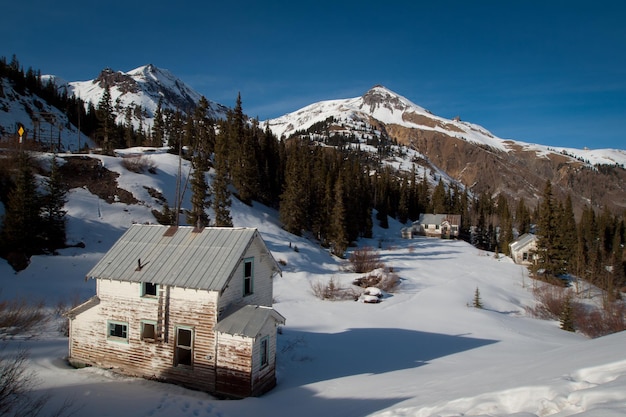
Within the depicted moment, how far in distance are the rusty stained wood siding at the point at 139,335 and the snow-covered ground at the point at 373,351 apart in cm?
52

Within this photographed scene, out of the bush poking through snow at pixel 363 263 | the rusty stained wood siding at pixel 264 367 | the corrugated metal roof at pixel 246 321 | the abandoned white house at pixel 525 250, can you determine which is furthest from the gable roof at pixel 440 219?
the corrugated metal roof at pixel 246 321

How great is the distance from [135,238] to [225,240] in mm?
4407

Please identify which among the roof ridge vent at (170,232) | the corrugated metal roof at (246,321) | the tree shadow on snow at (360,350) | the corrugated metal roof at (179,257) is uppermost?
the roof ridge vent at (170,232)

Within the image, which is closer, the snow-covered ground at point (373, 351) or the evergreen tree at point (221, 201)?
the snow-covered ground at point (373, 351)

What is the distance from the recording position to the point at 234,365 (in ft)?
40.6

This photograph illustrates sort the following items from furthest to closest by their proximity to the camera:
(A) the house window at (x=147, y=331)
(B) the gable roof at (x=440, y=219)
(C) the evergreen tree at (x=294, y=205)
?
(B) the gable roof at (x=440, y=219)
(C) the evergreen tree at (x=294, y=205)
(A) the house window at (x=147, y=331)

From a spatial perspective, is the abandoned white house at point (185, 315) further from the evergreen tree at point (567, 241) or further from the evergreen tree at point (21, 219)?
the evergreen tree at point (567, 241)

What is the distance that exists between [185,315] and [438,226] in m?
77.6

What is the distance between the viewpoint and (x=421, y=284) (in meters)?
36.9

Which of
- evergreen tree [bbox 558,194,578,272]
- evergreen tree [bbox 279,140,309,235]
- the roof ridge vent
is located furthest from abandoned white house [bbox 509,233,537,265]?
the roof ridge vent

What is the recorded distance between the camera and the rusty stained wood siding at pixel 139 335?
12875mm

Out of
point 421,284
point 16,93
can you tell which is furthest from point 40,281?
point 16,93

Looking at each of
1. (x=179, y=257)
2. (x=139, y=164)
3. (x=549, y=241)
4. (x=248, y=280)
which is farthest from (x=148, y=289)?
(x=549, y=241)

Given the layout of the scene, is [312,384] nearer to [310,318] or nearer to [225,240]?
[225,240]
